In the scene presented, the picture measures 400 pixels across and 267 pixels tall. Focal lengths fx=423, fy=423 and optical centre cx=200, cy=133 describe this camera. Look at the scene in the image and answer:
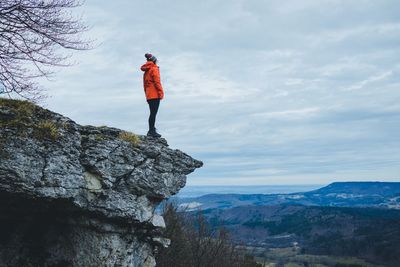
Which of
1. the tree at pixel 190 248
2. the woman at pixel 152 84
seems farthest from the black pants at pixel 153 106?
the tree at pixel 190 248

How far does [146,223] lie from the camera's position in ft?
54.6

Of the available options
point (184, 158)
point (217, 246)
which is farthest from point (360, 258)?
point (184, 158)

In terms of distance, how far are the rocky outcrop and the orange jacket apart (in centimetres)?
205

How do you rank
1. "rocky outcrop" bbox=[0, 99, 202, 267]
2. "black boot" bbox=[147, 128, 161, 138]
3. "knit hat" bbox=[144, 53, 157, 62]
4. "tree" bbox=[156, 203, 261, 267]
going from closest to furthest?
"rocky outcrop" bbox=[0, 99, 202, 267] < "knit hat" bbox=[144, 53, 157, 62] < "black boot" bbox=[147, 128, 161, 138] < "tree" bbox=[156, 203, 261, 267]

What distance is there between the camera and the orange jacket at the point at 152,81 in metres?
17.9

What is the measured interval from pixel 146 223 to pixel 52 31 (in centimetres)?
823

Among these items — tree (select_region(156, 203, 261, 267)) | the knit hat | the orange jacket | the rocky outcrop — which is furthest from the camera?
tree (select_region(156, 203, 261, 267))

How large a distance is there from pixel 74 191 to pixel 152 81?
5936 millimetres

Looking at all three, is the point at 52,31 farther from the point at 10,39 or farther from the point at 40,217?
the point at 40,217

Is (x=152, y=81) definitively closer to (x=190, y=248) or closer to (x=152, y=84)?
(x=152, y=84)

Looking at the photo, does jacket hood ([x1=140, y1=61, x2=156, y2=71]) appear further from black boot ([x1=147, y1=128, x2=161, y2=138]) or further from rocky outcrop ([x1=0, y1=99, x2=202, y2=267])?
rocky outcrop ([x1=0, y1=99, x2=202, y2=267])

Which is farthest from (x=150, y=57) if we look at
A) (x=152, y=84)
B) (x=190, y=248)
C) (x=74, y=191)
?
(x=190, y=248)

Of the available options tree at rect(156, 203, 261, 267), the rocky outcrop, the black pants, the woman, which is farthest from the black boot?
tree at rect(156, 203, 261, 267)

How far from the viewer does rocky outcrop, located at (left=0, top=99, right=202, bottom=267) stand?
45.2ft
